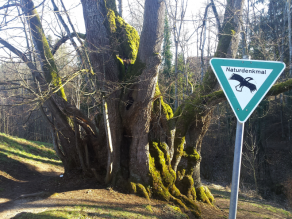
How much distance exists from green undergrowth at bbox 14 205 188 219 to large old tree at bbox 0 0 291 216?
689mm

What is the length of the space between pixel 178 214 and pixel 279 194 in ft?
48.3

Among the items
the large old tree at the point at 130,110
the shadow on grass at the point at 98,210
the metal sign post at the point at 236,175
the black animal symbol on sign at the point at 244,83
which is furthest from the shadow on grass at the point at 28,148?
the black animal symbol on sign at the point at 244,83

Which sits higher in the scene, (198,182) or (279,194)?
(198,182)

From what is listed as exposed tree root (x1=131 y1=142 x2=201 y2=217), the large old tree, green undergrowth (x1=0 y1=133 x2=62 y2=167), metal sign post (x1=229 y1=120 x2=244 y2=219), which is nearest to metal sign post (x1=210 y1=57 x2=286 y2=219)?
metal sign post (x1=229 y1=120 x2=244 y2=219)

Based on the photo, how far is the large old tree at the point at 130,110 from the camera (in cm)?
607

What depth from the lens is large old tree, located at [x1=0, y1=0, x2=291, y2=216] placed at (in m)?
6.07

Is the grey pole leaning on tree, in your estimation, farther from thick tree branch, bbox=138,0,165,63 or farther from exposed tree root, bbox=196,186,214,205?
exposed tree root, bbox=196,186,214,205

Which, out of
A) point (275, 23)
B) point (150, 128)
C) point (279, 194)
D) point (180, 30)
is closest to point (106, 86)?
point (150, 128)

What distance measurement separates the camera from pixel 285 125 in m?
23.0

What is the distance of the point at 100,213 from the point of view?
5.01 meters

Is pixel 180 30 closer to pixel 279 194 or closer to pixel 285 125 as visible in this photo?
pixel 279 194

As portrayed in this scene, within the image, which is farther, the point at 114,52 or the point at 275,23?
the point at 275,23

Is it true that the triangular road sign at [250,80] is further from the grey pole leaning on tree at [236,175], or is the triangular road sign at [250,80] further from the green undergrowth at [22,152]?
the green undergrowth at [22,152]

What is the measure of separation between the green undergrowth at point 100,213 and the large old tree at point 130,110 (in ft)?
2.26
